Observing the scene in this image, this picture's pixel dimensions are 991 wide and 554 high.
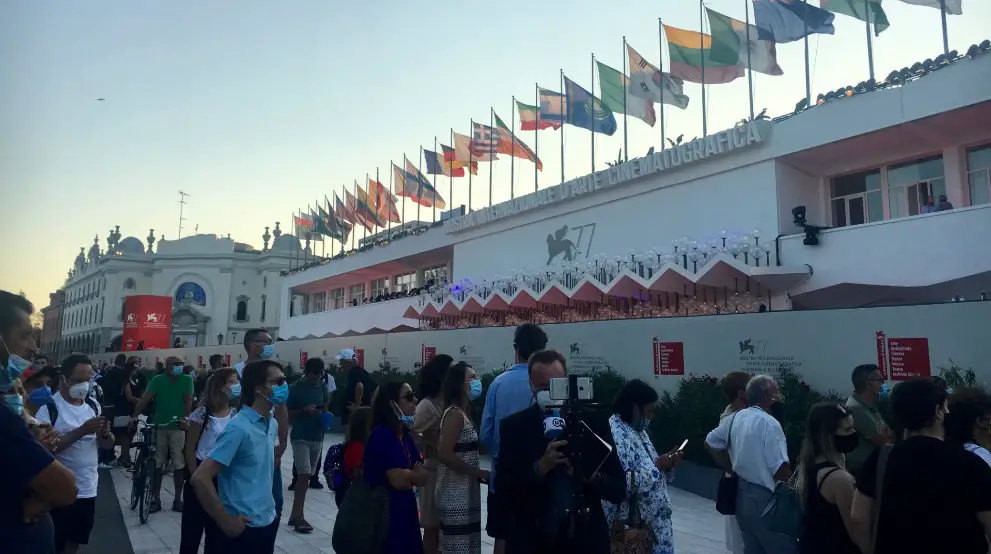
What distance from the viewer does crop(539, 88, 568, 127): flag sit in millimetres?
22359

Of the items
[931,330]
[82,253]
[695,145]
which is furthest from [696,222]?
[82,253]

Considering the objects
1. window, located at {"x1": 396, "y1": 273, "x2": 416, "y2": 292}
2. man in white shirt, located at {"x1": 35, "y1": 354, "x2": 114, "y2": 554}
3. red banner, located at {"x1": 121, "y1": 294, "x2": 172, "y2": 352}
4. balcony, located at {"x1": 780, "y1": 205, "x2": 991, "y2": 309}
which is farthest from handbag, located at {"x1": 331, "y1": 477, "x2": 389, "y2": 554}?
red banner, located at {"x1": 121, "y1": 294, "x2": 172, "y2": 352}

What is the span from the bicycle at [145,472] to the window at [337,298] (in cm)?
3327

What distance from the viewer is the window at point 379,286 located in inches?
1422

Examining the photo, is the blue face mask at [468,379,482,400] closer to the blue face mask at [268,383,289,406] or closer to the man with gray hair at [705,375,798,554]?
the blue face mask at [268,383,289,406]

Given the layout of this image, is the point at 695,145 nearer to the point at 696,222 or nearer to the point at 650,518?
the point at 696,222

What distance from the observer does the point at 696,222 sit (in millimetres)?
18188

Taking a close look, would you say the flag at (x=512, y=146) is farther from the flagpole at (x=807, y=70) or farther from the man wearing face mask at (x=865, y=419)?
the man wearing face mask at (x=865, y=419)

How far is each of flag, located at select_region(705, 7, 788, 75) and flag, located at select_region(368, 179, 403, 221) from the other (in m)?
17.9

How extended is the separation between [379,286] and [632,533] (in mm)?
34187

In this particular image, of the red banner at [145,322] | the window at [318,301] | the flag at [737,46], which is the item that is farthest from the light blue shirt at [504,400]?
the red banner at [145,322]

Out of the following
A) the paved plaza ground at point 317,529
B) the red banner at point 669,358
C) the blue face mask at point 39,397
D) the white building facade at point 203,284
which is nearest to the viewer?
the blue face mask at point 39,397

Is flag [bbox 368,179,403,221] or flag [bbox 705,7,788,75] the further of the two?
flag [bbox 368,179,403,221]

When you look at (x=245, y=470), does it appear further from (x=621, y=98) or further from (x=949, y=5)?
(x=621, y=98)
